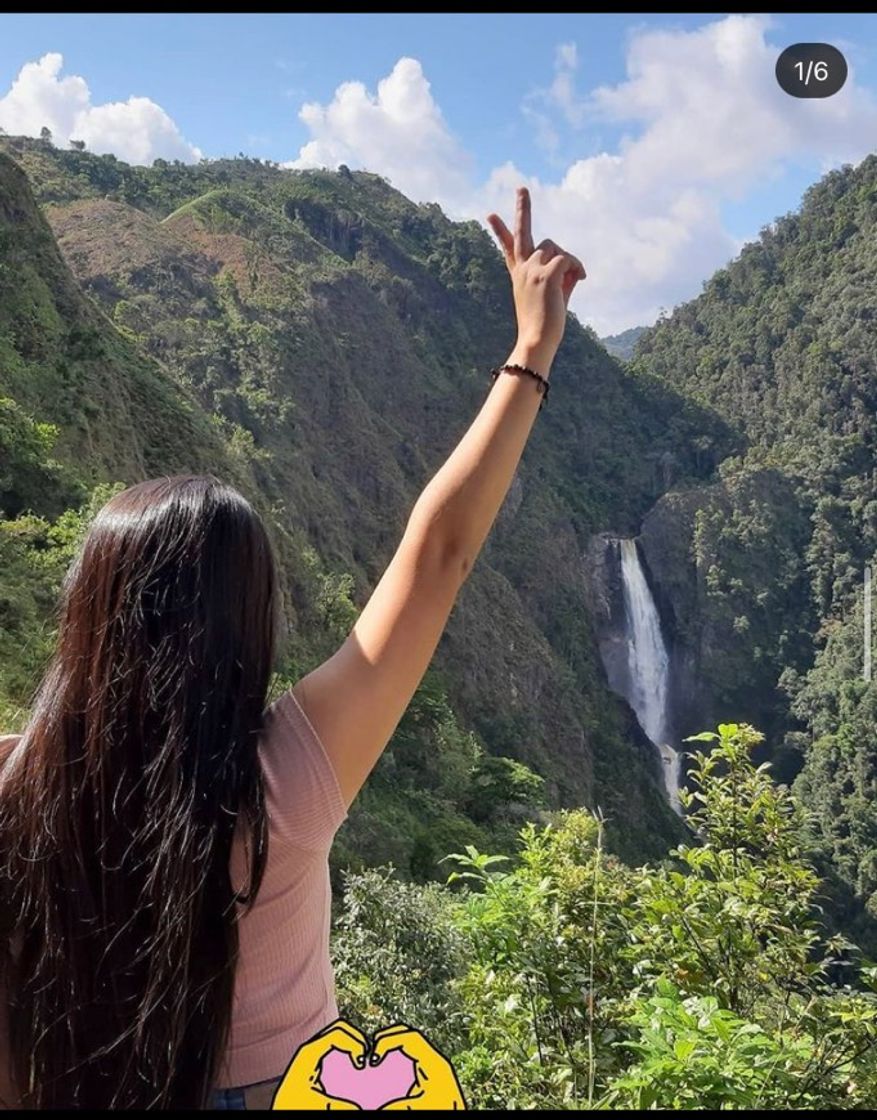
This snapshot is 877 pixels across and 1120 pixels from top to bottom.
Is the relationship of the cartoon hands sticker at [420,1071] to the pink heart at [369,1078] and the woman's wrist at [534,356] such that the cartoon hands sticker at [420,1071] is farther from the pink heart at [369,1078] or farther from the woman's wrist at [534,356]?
the woman's wrist at [534,356]

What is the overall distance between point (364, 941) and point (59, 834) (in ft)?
11.2

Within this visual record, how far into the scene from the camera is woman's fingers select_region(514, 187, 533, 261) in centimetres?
98

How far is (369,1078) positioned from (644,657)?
3444cm

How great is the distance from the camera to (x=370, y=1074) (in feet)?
2.53

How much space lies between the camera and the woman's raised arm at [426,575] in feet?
2.47

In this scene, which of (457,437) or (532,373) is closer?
(532,373)

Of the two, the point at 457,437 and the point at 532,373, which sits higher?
the point at 457,437

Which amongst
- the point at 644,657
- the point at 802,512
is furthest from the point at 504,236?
the point at 802,512

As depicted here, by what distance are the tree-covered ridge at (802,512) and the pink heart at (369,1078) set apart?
29272mm

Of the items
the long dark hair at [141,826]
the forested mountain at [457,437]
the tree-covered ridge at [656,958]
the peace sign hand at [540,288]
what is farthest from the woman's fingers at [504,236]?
the forested mountain at [457,437]

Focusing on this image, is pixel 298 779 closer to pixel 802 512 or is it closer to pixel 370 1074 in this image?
pixel 370 1074

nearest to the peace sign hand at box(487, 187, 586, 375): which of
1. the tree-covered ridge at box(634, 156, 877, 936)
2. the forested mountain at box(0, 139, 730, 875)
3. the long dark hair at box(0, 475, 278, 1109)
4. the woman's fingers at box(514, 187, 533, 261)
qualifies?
the woman's fingers at box(514, 187, 533, 261)

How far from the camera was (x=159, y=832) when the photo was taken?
71cm

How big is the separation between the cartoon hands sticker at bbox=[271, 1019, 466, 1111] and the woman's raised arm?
219 mm
